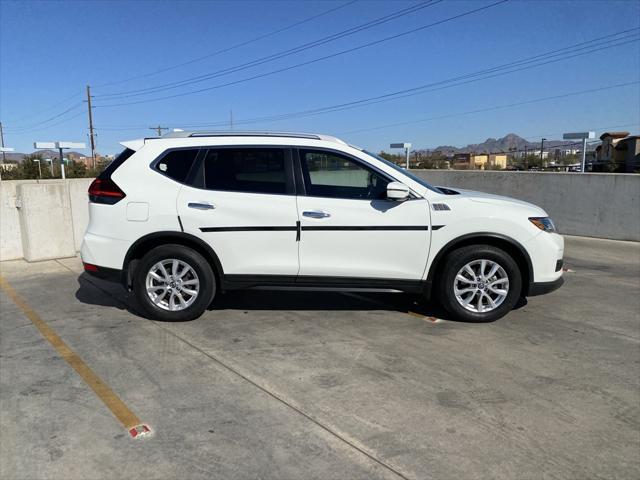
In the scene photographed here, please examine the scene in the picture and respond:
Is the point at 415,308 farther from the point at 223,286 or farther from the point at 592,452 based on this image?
the point at 592,452

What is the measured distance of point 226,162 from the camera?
4.85m

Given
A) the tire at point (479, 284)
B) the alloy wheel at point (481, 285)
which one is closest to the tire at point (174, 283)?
the tire at point (479, 284)

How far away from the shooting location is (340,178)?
16.0 ft

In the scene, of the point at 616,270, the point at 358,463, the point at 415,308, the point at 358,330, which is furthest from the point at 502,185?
the point at 358,463

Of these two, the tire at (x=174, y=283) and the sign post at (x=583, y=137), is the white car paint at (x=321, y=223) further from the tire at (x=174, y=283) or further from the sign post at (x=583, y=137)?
the sign post at (x=583, y=137)

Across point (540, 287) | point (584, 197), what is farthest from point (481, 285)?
point (584, 197)

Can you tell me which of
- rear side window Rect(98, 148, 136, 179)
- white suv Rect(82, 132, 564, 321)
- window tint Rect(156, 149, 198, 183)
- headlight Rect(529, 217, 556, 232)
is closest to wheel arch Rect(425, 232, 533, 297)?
white suv Rect(82, 132, 564, 321)

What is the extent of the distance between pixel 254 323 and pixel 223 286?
0.49 metres

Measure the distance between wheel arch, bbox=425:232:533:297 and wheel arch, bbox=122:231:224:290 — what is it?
2132 mm

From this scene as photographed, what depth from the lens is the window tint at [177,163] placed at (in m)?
4.83

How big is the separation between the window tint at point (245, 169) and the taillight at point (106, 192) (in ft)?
2.94

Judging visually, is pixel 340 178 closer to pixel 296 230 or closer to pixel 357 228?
pixel 357 228

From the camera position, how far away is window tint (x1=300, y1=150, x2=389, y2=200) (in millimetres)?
4793

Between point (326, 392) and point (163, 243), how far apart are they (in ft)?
7.89
